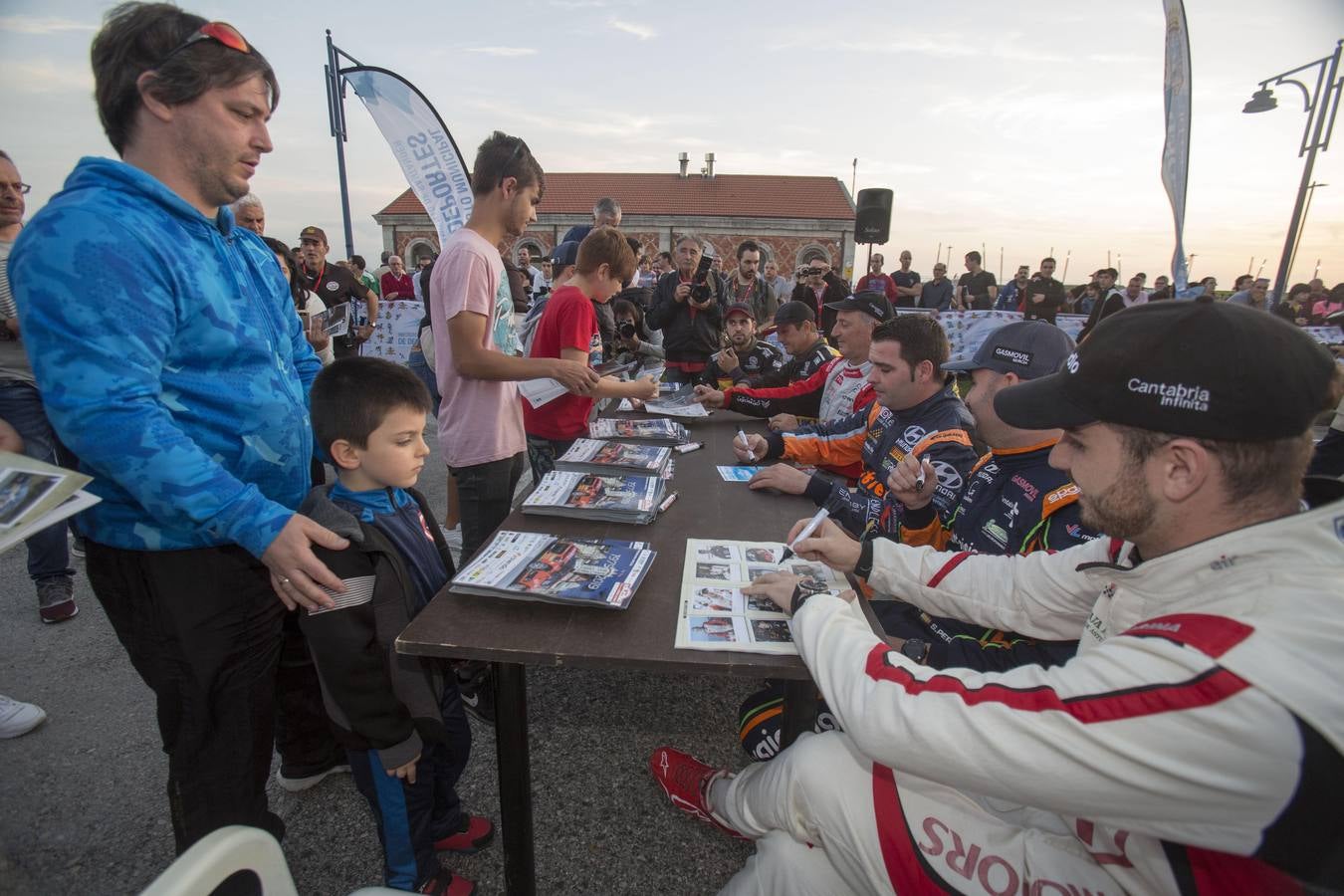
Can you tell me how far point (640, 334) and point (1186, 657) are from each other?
7.98m

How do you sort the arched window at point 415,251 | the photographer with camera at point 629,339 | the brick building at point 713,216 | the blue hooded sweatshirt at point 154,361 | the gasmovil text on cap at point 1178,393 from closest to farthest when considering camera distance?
the gasmovil text on cap at point 1178,393
the blue hooded sweatshirt at point 154,361
the photographer with camera at point 629,339
the brick building at point 713,216
the arched window at point 415,251

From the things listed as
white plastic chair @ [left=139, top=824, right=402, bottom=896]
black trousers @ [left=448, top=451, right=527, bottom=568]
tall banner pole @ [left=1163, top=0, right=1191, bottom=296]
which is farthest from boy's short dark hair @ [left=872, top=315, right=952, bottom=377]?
tall banner pole @ [left=1163, top=0, right=1191, bottom=296]

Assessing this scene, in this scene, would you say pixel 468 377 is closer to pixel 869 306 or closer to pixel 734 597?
pixel 734 597

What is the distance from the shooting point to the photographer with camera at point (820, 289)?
8.11m

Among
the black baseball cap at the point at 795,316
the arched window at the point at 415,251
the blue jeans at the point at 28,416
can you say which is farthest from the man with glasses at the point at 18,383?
the arched window at the point at 415,251

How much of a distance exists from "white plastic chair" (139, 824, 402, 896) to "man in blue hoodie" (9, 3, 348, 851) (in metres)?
0.49

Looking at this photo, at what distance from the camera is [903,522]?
2.22m

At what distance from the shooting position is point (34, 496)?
0.96m

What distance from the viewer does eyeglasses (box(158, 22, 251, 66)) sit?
1163 mm

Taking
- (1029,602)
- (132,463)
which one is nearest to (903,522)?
(1029,602)

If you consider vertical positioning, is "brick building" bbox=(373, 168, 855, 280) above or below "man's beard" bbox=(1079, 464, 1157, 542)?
above

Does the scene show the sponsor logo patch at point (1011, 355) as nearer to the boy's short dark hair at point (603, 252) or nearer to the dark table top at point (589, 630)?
the dark table top at point (589, 630)

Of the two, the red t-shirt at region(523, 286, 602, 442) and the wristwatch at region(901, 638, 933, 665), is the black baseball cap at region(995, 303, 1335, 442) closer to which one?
the wristwatch at region(901, 638, 933, 665)

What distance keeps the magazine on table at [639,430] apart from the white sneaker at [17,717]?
91.8 inches
